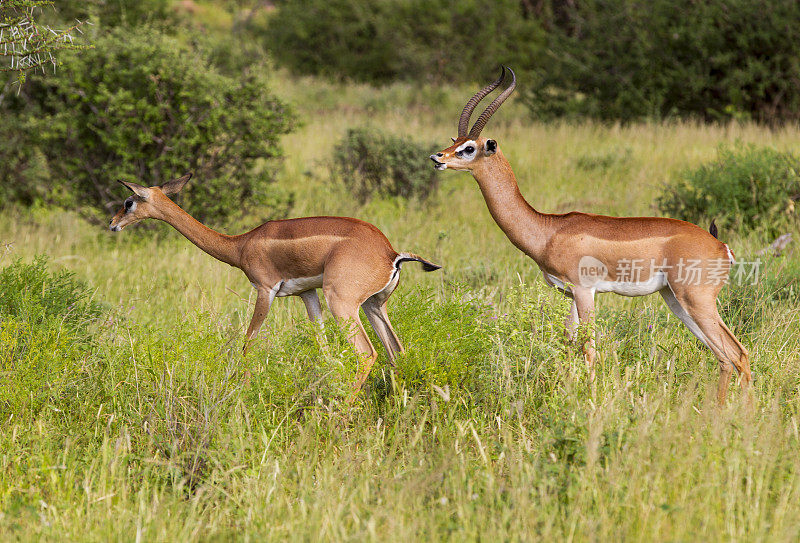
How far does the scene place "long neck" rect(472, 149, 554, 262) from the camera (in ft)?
14.2

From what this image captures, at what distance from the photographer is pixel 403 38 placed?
27.5m

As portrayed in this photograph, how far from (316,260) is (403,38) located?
24.5 metres

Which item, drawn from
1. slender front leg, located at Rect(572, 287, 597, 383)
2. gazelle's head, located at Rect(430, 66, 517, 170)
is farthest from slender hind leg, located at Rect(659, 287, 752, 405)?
gazelle's head, located at Rect(430, 66, 517, 170)

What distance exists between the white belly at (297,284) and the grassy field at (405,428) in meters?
0.23

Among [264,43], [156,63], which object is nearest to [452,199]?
[156,63]

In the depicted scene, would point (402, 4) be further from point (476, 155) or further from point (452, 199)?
point (476, 155)

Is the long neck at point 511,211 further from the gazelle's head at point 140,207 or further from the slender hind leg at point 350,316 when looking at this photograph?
the gazelle's head at point 140,207

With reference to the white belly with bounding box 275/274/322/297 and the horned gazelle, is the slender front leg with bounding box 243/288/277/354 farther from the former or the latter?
the horned gazelle

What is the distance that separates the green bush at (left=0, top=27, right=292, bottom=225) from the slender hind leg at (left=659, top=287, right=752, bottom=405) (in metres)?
6.11

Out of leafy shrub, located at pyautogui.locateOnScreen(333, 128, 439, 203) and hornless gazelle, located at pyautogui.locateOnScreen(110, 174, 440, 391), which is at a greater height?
hornless gazelle, located at pyautogui.locateOnScreen(110, 174, 440, 391)

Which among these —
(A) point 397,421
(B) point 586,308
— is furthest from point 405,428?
(B) point 586,308

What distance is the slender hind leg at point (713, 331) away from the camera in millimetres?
4023

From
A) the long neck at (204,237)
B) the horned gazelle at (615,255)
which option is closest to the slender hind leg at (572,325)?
the horned gazelle at (615,255)

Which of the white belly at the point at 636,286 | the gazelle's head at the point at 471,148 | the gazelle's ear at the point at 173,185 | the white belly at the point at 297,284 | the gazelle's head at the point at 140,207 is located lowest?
the white belly at the point at 297,284
